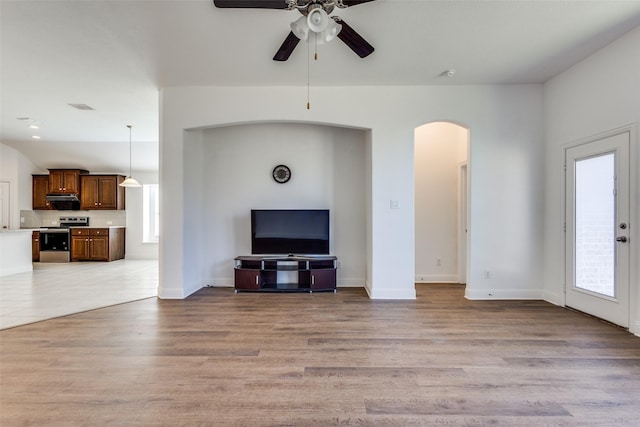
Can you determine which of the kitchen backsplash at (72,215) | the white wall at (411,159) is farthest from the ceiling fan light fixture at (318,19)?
the kitchen backsplash at (72,215)

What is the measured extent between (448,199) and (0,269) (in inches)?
331

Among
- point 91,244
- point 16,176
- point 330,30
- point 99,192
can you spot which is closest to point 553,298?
point 330,30

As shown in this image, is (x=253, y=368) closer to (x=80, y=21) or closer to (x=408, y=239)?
(x=408, y=239)

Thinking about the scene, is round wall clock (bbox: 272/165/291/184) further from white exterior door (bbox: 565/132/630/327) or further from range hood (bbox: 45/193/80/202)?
range hood (bbox: 45/193/80/202)

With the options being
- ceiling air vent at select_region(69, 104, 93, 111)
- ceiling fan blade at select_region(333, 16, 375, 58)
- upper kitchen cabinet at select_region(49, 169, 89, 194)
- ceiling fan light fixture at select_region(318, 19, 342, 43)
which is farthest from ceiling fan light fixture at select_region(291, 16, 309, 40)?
upper kitchen cabinet at select_region(49, 169, 89, 194)

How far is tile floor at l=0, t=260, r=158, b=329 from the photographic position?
3703 mm

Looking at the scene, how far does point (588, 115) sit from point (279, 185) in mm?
4096

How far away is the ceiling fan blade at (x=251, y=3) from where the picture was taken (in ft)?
7.33

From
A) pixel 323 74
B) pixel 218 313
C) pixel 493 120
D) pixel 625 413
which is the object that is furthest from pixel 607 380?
pixel 323 74

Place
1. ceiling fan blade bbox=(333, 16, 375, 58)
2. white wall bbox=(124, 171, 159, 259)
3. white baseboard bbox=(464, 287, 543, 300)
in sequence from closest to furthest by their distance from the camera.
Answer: ceiling fan blade bbox=(333, 16, 375, 58) < white baseboard bbox=(464, 287, 543, 300) < white wall bbox=(124, 171, 159, 259)

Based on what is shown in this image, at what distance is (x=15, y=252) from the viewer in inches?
242

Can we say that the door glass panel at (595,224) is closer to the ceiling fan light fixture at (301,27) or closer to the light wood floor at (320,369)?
the light wood floor at (320,369)

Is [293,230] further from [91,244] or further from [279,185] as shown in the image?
[91,244]

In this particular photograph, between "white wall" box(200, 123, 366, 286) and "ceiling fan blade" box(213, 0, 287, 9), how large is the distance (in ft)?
8.90
